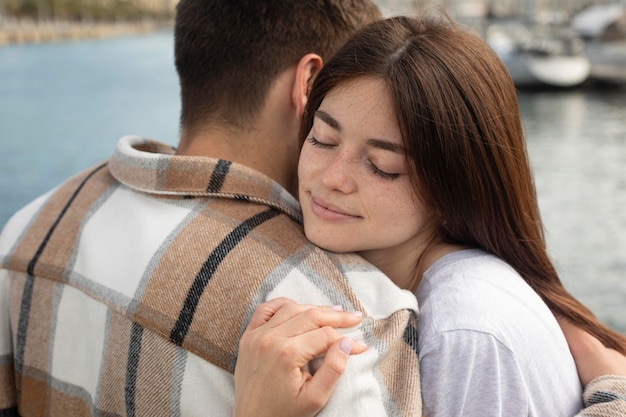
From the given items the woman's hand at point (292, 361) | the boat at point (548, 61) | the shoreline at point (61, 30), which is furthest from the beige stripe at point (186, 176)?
the shoreline at point (61, 30)

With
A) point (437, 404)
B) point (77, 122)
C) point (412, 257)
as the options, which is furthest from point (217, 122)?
point (77, 122)

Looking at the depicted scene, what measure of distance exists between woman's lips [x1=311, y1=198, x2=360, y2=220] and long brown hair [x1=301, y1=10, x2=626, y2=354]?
115mm

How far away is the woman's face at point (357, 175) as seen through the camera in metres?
1.12

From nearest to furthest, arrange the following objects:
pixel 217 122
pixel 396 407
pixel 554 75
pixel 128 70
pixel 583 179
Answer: pixel 396 407, pixel 217 122, pixel 583 179, pixel 554 75, pixel 128 70

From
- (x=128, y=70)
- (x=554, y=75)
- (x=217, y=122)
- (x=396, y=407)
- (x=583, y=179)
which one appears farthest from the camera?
(x=128, y=70)

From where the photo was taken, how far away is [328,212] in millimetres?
1143

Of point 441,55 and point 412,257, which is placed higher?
point 441,55

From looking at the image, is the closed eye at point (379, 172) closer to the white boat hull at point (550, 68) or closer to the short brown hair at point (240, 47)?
the short brown hair at point (240, 47)

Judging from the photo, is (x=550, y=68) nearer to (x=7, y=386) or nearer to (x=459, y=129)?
(x=459, y=129)

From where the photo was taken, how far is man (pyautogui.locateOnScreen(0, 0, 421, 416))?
102 centimetres

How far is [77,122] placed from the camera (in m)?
15.6

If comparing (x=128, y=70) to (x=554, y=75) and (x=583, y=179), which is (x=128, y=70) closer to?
(x=554, y=75)

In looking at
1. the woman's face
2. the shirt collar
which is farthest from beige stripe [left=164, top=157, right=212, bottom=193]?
the woman's face

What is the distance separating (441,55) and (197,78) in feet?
1.57
